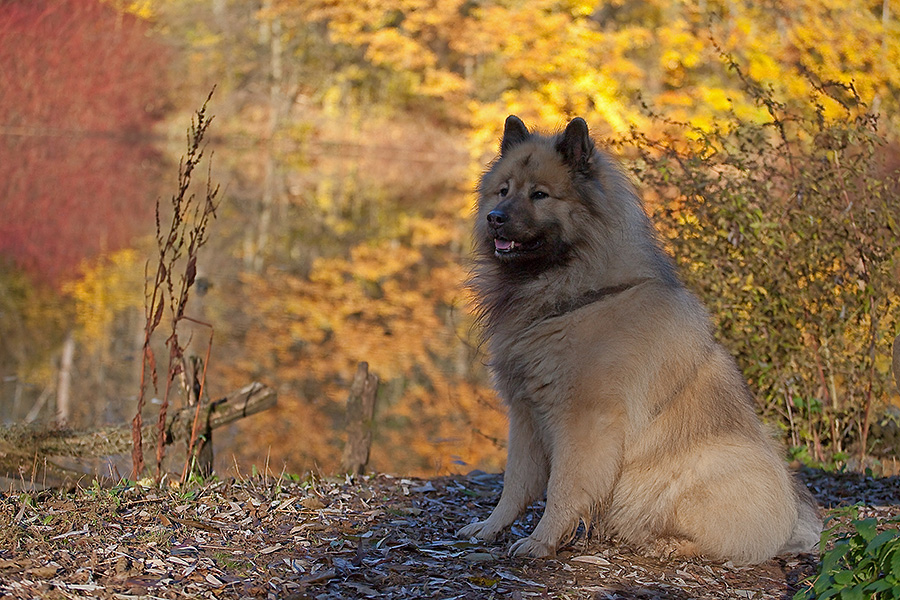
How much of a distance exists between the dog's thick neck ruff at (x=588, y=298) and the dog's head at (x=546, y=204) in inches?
8.3

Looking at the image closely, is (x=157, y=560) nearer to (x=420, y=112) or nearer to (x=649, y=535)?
(x=649, y=535)

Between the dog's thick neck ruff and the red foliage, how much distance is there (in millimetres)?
14015

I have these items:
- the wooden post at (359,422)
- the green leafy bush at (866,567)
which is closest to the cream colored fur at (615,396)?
the green leafy bush at (866,567)

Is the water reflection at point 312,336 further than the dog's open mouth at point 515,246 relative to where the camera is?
Yes

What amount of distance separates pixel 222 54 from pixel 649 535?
35.4 m

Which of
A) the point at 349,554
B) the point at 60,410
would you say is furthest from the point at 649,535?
the point at 60,410

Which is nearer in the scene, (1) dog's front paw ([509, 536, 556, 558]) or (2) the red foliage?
(1) dog's front paw ([509, 536, 556, 558])

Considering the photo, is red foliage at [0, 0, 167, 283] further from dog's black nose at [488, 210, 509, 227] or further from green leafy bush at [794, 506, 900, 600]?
green leafy bush at [794, 506, 900, 600]

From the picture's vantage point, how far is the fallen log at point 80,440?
5.41 meters

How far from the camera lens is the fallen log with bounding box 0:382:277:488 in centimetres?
541

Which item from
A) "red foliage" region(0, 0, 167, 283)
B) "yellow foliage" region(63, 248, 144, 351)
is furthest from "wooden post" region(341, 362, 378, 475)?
"red foliage" region(0, 0, 167, 283)

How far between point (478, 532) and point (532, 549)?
398 mm

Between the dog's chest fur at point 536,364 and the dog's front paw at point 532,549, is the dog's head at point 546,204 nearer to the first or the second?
the dog's chest fur at point 536,364

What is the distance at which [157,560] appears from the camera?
3441 mm
